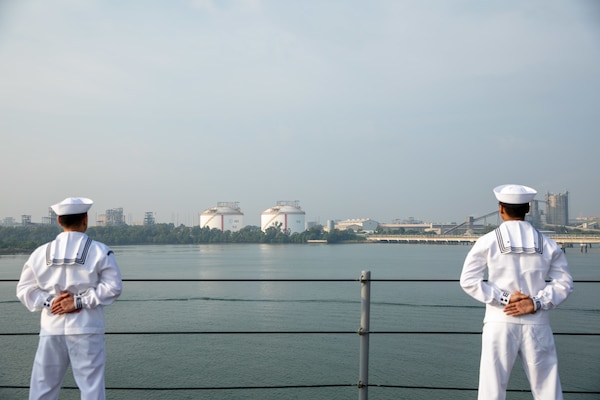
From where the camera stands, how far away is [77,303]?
212 centimetres

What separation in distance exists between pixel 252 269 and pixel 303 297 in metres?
13.2

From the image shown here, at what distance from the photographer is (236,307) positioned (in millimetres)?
24047

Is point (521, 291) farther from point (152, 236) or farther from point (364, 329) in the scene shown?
point (152, 236)

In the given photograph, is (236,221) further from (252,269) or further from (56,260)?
(56,260)

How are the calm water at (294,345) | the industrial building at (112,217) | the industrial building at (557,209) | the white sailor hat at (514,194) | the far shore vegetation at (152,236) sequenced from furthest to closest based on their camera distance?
the industrial building at (112,217)
the industrial building at (557,209)
the far shore vegetation at (152,236)
the calm water at (294,345)
the white sailor hat at (514,194)

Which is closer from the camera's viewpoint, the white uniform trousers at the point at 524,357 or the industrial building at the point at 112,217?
the white uniform trousers at the point at 524,357

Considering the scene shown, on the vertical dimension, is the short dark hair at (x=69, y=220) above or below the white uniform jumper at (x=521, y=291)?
above

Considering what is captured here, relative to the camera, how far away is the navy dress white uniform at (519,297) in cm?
208

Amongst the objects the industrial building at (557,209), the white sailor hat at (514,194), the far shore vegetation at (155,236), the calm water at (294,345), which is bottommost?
the calm water at (294,345)

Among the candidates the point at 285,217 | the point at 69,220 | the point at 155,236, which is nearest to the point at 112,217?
the point at 155,236

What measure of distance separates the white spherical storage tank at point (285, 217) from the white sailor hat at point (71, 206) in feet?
360

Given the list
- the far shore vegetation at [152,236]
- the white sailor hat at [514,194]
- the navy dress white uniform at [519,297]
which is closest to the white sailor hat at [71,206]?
the navy dress white uniform at [519,297]

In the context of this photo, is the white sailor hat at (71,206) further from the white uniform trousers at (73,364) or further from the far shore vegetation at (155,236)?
the far shore vegetation at (155,236)

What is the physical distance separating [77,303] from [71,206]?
1.22 ft
